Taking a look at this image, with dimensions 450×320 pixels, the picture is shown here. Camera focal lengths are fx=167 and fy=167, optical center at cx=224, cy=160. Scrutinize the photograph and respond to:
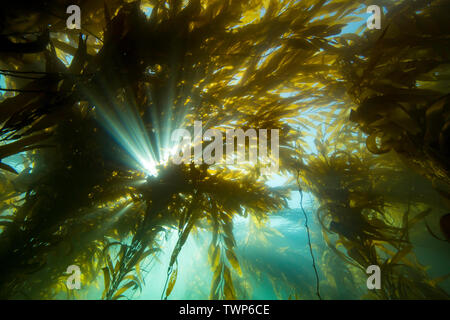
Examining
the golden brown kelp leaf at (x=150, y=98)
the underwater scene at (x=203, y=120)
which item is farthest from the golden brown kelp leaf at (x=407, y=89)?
the golden brown kelp leaf at (x=150, y=98)

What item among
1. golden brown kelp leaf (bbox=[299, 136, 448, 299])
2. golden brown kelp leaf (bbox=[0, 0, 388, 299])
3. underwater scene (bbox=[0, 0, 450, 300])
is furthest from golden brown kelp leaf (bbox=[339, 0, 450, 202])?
golden brown kelp leaf (bbox=[299, 136, 448, 299])

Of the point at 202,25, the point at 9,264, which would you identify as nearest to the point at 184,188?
the point at 9,264

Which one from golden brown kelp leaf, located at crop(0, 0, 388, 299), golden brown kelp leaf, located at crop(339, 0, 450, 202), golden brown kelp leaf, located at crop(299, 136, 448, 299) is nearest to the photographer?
golden brown kelp leaf, located at crop(339, 0, 450, 202)

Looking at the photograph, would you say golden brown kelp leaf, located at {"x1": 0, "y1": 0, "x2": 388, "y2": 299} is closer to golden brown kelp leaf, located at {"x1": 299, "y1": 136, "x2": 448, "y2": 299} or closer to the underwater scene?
the underwater scene

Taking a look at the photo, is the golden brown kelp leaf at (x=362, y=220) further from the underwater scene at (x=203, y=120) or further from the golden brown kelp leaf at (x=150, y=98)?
the golden brown kelp leaf at (x=150, y=98)

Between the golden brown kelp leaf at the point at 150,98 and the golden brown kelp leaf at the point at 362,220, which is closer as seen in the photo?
the golden brown kelp leaf at the point at 150,98

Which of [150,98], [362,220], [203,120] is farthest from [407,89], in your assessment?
[150,98]

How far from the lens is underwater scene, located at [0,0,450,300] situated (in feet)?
3.11

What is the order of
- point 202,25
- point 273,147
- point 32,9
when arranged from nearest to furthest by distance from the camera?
1. point 32,9
2. point 202,25
3. point 273,147

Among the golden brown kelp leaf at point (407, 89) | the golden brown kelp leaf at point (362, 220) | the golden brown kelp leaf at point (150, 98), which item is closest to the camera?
the golden brown kelp leaf at point (407, 89)

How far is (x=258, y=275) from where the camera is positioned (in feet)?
14.6

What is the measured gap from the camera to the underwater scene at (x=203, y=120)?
95 centimetres
